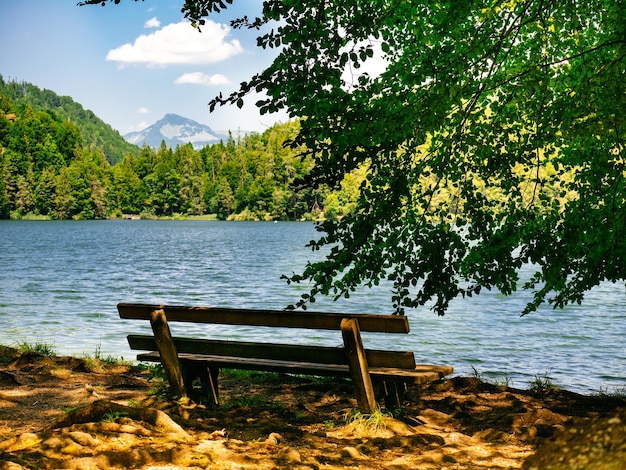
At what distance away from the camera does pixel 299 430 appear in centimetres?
A: 579

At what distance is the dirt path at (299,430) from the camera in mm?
4203

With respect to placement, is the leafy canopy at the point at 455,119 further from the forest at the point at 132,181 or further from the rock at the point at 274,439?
the forest at the point at 132,181

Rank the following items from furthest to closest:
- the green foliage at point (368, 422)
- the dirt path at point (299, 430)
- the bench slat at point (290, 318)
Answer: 1. the green foliage at point (368, 422)
2. the bench slat at point (290, 318)
3. the dirt path at point (299, 430)

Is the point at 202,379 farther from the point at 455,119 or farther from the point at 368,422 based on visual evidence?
the point at 455,119

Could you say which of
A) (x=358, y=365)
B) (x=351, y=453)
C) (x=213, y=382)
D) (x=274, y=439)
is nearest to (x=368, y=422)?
(x=358, y=365)

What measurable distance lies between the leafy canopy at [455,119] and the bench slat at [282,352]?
1279 millimetres

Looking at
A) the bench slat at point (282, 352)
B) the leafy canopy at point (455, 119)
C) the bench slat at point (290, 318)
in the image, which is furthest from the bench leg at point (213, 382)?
the leafy canopy at point (455, 119)

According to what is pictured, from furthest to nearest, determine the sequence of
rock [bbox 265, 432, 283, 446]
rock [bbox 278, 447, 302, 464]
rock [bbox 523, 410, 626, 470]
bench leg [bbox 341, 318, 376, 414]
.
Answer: bench leg [bbox 341, 318, 376, 414] → rock [bbox 265, 432, 283, 446] → rock [bbox 278, 447, 302, 464] → rock [bbox 523, 410, 626, 470]

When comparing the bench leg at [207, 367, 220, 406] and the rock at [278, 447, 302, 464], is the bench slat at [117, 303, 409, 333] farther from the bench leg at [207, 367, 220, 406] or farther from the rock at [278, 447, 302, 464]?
the rock at [278, 447, 302, 464]

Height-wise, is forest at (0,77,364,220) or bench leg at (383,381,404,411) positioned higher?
forest at (0,77,364,220)

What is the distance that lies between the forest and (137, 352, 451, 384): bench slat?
434 feet

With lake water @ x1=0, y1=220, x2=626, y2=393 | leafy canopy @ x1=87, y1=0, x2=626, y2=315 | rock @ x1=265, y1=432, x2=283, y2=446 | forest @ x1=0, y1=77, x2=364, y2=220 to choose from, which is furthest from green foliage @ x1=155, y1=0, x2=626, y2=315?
forest @ x1=0, y1=77, x2=364, y2=220

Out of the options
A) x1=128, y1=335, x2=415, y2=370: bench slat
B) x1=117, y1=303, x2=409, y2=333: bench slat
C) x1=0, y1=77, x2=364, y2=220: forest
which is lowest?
x1=128, y1=335, x2=415, y2=370: bench slat

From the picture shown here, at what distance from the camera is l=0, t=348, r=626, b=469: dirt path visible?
4.20 meters
